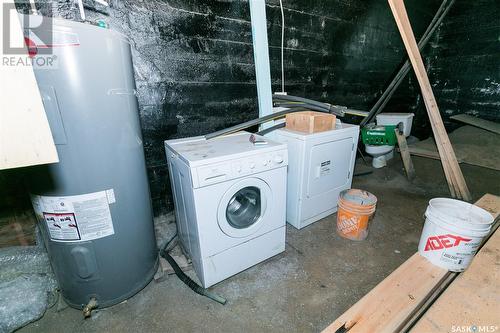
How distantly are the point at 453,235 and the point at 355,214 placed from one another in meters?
0.59

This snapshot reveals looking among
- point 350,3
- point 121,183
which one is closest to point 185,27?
point 121,183

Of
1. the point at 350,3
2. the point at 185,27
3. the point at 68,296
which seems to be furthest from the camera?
the point at 350,3

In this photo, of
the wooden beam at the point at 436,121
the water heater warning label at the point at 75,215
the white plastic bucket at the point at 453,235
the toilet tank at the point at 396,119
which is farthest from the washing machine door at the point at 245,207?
the toilet tank at the point at 396,119

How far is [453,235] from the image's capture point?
4.46 feet

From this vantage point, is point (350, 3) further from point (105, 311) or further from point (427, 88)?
point (105, 311)

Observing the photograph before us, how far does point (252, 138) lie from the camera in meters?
1.69

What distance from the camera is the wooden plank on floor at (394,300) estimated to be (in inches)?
40.9

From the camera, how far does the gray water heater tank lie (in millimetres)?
991

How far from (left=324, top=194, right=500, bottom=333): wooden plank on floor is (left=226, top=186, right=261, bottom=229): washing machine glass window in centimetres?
74

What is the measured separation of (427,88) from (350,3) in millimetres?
1449

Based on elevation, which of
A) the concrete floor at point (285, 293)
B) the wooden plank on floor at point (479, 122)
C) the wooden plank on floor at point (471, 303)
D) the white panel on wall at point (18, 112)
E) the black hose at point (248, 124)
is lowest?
the concrete floor at point (285, 293)

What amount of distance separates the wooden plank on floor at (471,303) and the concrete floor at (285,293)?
42cm

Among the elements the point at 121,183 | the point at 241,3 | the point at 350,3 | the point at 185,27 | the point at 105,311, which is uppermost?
the point at 350,3

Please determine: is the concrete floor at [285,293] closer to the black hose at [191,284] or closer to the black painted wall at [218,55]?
the black hose at [191,284]
